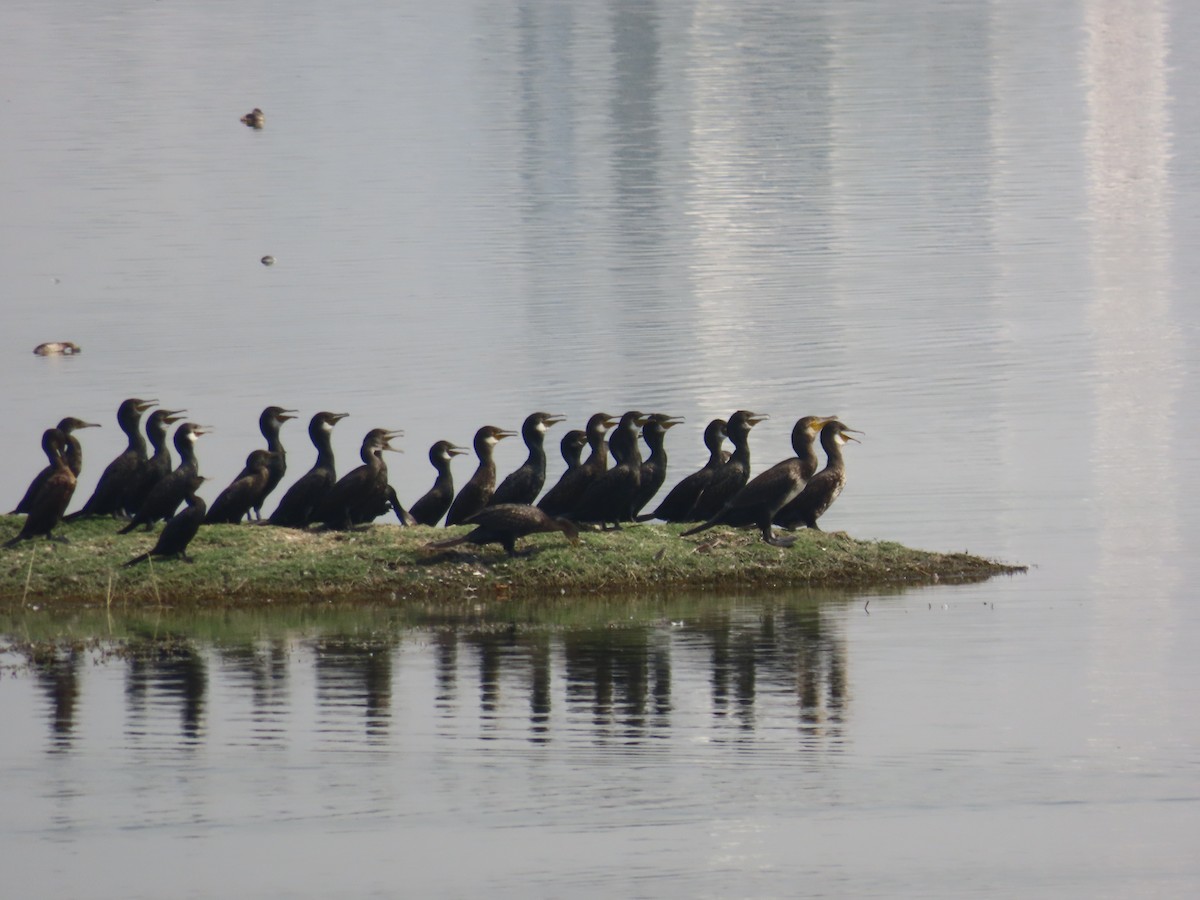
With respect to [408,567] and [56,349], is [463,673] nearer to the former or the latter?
[408,567]

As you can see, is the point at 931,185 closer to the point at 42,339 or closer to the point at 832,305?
the point at 832,305

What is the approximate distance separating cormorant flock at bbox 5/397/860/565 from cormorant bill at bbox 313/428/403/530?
11mm

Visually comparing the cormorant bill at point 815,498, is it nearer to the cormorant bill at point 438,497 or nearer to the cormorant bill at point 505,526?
the cormorant bill at point 505,526

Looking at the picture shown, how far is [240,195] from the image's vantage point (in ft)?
181

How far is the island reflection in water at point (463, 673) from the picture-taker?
1493 centimetres

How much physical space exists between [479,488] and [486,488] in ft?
0.21

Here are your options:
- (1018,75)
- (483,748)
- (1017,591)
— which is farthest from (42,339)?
(1018,75)

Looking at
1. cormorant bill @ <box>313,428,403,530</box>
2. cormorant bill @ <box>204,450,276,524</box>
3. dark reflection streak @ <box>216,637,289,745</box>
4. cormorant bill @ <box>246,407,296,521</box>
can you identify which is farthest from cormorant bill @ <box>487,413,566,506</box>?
dark reflection streak @ <box>216,637,289,745</box>

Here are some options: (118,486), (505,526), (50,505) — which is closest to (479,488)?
(505,526)

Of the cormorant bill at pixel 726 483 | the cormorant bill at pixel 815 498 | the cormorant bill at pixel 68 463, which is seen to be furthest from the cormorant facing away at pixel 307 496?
the cormorant bill at pixel 815 498

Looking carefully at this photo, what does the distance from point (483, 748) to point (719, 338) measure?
21136 mm

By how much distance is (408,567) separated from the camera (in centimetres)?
1884

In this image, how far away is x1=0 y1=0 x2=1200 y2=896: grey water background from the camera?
13.0 m

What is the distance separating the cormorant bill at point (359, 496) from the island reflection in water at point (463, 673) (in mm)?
1663
